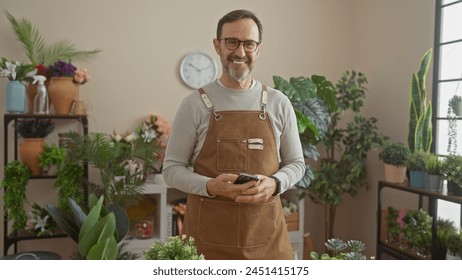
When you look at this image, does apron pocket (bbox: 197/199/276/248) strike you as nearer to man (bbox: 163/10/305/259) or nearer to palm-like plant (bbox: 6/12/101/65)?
man (bbox: 163/10/305/259)

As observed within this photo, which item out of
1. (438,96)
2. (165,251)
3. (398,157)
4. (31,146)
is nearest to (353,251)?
(165,251)

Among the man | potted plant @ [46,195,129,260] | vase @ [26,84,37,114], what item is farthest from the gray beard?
vase @ [26,84,37,114]

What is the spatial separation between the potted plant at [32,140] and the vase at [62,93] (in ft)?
0.42

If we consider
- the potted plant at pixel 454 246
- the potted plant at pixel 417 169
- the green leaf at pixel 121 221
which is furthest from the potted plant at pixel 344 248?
the potted plant at pixel 417 169

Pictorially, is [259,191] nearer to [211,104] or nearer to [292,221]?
[211,104]

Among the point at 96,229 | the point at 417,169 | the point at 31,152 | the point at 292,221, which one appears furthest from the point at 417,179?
the point at 31,152

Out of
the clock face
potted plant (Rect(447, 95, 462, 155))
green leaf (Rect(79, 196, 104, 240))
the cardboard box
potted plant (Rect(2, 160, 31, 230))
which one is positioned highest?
the clock face

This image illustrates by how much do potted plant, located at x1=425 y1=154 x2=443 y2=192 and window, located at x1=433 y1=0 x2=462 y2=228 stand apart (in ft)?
0.61

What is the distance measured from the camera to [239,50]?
1280 mm

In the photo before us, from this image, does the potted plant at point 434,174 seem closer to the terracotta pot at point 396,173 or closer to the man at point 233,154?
the terracotta pot at point 396,173

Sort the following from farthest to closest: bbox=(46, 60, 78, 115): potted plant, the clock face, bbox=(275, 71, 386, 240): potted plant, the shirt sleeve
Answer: the clock face < bbox=(275, 71, 386, 240): potted plant < bbox=(46, 60, 78, 115): potted plant < the shirt sleeve

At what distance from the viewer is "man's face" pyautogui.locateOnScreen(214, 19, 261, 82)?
128 centimetres

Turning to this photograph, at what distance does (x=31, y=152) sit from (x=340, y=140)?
203 cm

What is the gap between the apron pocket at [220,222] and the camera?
138 centimetres
